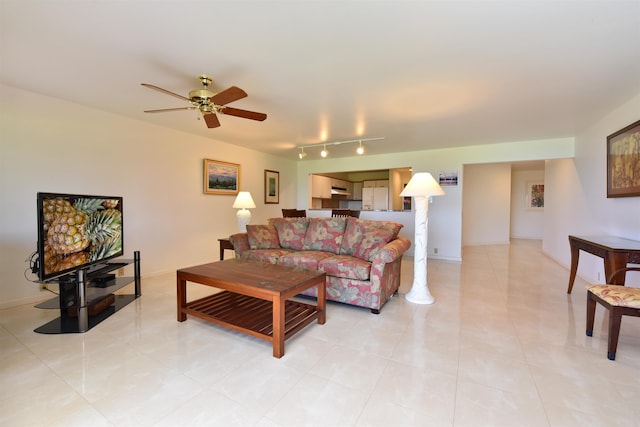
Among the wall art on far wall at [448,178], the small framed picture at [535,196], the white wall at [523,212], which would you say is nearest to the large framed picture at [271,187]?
the wall art on far wall at [448,178]

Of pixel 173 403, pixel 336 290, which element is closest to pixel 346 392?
pixel 173 403

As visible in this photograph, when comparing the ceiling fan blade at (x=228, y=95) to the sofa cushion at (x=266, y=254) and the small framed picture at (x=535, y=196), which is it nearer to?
the sofa cushion at (x=266, y=254)

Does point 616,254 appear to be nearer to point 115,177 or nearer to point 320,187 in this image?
point 115,177

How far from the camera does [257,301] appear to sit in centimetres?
264

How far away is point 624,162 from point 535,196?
627 centimetres

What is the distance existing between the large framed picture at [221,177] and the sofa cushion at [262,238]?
5.00ft

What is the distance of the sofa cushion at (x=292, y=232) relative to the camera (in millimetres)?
3648

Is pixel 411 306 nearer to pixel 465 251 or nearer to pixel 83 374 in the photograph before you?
pixel 83 374

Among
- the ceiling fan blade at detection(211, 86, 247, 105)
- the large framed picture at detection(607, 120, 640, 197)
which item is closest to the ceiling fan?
the ceiling fan blade at detection(211, 86, 247, 105)

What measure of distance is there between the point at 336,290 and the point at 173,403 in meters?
1.71

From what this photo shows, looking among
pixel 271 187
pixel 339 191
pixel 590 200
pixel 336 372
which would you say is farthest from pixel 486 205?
pixel 336 372

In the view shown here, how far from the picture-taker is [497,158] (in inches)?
188

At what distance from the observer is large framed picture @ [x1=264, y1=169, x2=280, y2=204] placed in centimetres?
589

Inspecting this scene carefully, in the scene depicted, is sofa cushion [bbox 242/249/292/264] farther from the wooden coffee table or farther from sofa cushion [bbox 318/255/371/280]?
sofa cushion [bbox 318/255/371/280]
